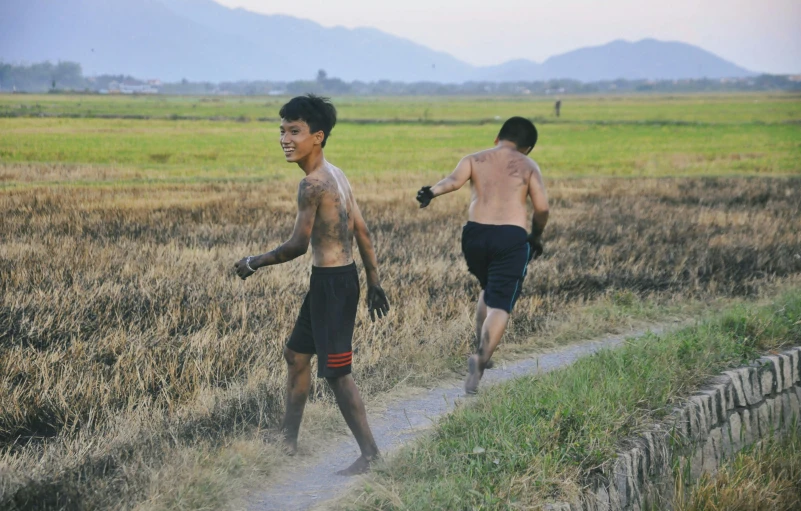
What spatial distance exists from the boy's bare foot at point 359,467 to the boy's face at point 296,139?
1.56 meters

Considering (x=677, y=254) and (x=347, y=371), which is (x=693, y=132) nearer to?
(x=677, y=254)

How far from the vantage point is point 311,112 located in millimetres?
4211

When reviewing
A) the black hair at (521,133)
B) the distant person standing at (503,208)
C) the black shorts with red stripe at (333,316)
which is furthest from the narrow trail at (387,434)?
the black hair at (521,133)

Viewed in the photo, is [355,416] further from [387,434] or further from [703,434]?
[703,434]

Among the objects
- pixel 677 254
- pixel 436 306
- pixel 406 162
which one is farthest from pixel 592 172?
pixel 436 306

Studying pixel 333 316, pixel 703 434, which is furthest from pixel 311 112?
pixel 703 434

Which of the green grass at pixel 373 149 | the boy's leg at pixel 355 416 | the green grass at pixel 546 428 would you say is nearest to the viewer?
the green grass at pixel 546 428

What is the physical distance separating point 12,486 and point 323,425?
5.85 ft

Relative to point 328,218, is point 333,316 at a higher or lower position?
lower

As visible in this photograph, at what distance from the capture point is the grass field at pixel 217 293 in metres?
4.41

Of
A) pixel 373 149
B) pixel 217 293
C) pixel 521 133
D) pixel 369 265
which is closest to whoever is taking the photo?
pixel 369 265

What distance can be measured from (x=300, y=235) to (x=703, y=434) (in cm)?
319

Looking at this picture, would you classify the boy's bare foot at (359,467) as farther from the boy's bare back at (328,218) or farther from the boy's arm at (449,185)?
the boy's arm at (449,185)

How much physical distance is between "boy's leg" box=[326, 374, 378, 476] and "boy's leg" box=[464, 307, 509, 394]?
52.0 inches
